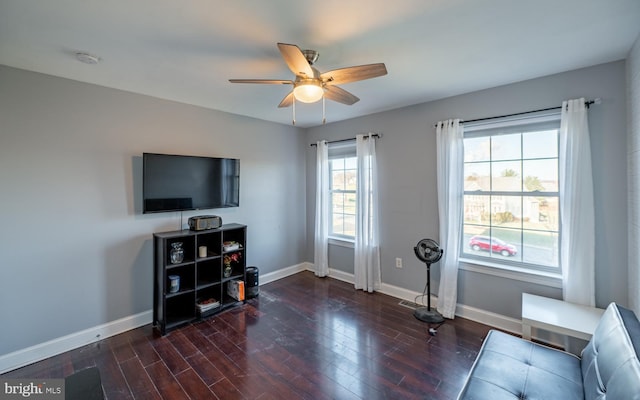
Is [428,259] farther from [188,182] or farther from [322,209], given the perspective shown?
[188,182]

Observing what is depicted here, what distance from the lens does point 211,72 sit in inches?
93.0

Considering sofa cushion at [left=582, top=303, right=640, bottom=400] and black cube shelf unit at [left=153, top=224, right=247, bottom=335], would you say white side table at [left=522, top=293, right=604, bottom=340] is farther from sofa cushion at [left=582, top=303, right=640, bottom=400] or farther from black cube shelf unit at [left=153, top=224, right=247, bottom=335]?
black cube shelf unit at [left=153, top=224, right=247, bottom=335]

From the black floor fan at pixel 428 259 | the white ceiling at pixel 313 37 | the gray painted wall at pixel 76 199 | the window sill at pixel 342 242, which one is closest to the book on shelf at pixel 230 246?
the gray painted wall at pixel 76 199

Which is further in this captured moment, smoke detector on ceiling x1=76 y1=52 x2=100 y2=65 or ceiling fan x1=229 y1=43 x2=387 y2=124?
smoke detector on ceiling x1=76 y1=52 x2=100 y2=65

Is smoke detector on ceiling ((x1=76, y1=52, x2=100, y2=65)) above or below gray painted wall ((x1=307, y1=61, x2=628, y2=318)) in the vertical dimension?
above

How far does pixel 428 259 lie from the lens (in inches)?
119

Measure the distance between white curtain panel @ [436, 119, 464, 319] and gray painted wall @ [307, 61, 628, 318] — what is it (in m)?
0.13

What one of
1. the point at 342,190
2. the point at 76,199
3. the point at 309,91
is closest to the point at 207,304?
the point at 76,199

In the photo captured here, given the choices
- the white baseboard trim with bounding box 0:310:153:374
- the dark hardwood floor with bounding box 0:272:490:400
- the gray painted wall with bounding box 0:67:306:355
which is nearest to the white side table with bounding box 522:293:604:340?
the dark hardwood floor with bounding box 0:272:490:400

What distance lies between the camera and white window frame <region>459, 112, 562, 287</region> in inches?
99.1

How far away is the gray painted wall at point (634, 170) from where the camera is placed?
186 centimetres

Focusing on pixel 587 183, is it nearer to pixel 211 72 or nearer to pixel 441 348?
pixel 441 348

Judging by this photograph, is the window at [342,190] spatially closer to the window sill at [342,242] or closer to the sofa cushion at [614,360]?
the window sill at [342,242]

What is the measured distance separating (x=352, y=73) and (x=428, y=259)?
219 cm
